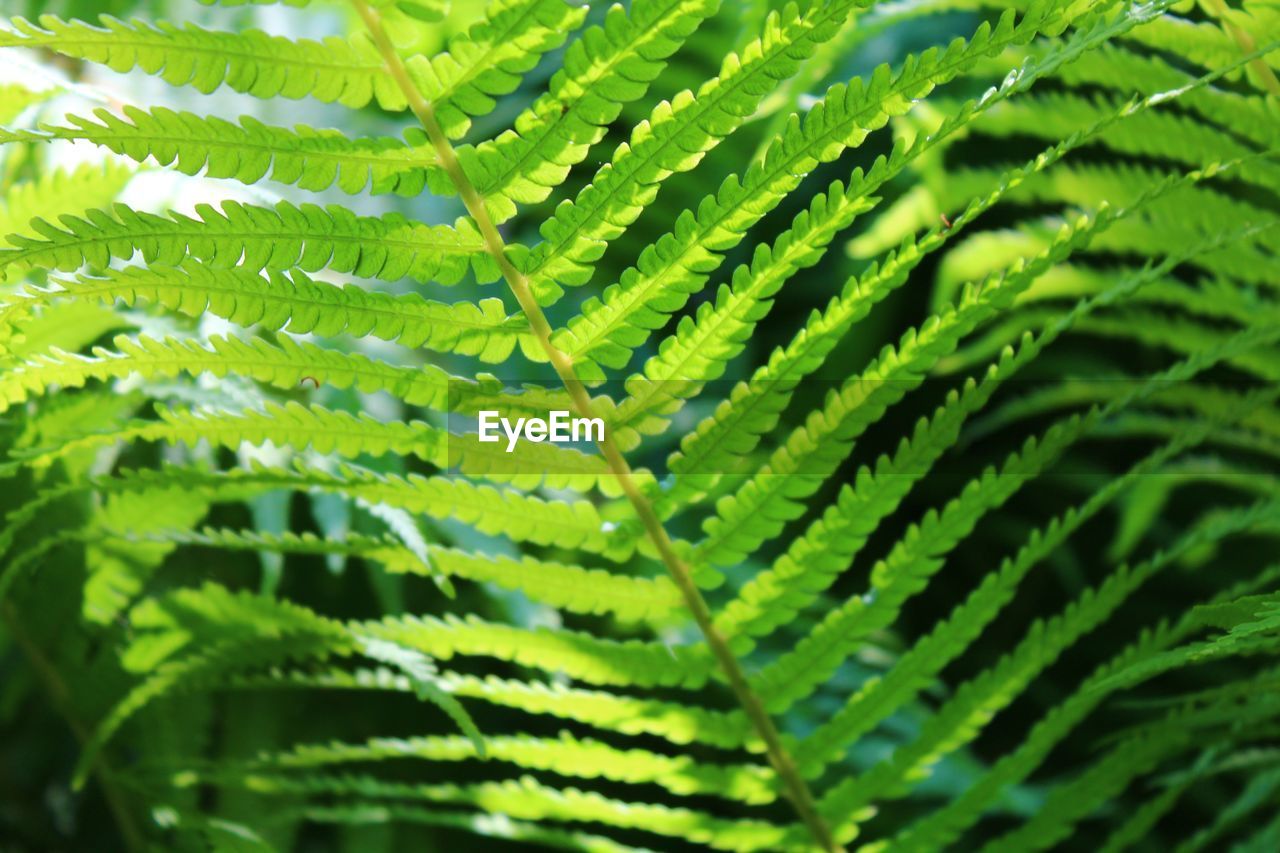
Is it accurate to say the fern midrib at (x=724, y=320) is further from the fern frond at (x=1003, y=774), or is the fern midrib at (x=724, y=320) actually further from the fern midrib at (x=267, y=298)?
the fern frond at (x=1003, y=774)

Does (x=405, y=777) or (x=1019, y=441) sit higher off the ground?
(x=1019, y=441)

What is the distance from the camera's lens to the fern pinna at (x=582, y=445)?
1.67 ft

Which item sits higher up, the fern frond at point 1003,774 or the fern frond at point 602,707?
the fern frond at point 602,707

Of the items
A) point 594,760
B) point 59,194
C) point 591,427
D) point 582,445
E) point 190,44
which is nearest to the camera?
point 190,44

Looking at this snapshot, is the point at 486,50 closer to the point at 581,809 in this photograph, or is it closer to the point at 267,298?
the point at 267,298

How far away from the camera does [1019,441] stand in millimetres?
1318

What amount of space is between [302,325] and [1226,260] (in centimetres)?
70

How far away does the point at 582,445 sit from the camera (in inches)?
47.3

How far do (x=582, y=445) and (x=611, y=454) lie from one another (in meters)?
0.60

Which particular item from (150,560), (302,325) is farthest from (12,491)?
(302,325)

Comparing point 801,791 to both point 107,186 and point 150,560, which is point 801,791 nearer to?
point 150,560

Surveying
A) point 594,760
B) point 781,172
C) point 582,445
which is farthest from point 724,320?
point 582,445

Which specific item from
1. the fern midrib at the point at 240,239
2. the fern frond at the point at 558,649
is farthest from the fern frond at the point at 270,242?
the fern frond at the point at 558,649
